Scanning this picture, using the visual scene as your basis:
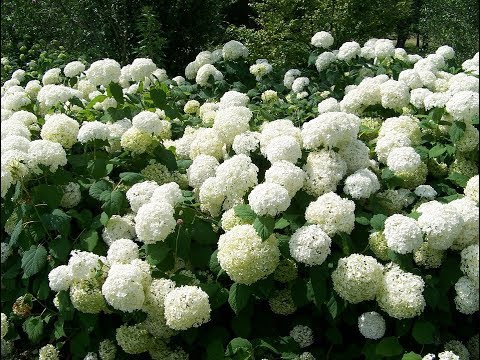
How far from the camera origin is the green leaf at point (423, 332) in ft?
8.00

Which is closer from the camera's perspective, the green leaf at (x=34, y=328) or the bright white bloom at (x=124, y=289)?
the bright white bloom at (x=124, y=289)

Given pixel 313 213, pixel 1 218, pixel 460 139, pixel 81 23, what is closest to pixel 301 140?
pixel 313 213

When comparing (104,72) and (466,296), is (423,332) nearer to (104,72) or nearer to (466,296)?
(466,296)

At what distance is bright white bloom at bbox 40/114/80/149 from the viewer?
10.4 feet

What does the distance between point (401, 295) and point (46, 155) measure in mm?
1868

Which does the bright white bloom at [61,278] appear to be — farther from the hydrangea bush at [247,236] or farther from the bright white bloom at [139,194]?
the bright white bloom at [139,194]

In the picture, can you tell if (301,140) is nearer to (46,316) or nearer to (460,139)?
(460,139)

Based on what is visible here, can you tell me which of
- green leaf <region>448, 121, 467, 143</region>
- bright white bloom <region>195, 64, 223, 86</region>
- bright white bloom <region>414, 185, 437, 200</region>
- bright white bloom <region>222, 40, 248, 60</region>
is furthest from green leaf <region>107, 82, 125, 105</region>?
green leaf <region>448, 121, 467, 143</region>

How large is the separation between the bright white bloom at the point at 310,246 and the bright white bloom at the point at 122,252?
815mm

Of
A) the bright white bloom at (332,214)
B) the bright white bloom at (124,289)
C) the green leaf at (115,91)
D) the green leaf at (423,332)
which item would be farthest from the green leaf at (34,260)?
the green leaf at (423,332)

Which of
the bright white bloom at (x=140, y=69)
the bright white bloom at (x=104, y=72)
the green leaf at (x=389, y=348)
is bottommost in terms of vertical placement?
the green leaf at (x=389, y=348)

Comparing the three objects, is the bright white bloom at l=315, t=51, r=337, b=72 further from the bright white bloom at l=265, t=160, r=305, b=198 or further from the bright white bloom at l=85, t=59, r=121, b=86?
the bright white bloom at l=265, t=160, r=305, b=198

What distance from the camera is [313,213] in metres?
2.61

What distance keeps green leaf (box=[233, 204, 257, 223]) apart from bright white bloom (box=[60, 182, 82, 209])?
0.98 m
